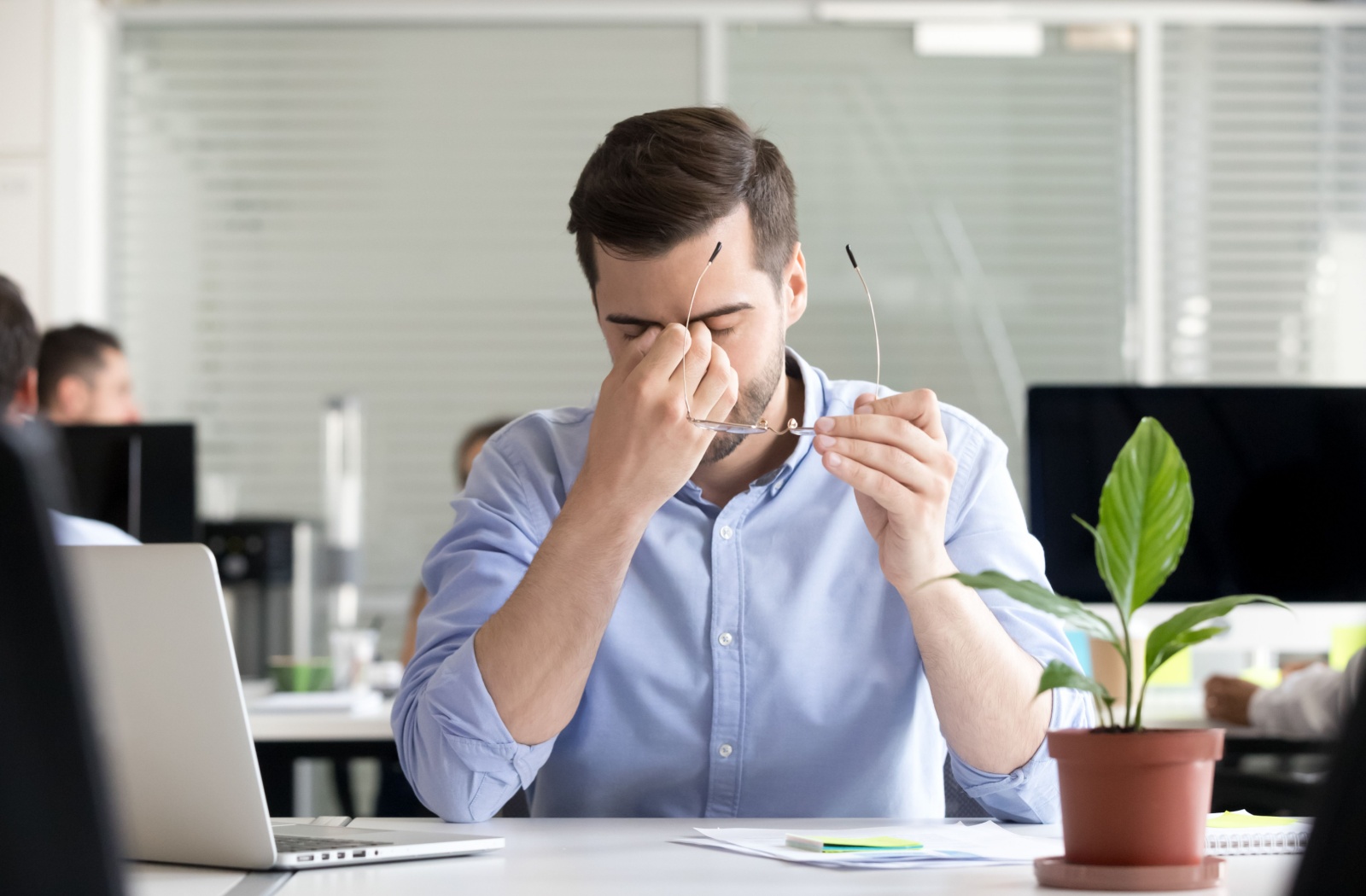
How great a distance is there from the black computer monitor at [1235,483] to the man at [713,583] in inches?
25.5

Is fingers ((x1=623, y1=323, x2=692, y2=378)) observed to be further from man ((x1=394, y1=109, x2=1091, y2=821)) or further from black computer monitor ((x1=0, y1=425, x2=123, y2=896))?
black computer monitor ((x1=0, y1=425, x2=123, y2=896))

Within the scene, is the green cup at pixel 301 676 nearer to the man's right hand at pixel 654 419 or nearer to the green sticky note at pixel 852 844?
the man's right hand at pixel 654 419

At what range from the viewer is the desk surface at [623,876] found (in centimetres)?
89

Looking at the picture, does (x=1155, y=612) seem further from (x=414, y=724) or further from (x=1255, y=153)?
(x=1255, y=153)

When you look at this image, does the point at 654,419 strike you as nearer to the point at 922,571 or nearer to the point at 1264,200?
the point at 922,571

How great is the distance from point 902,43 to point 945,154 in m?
0.38

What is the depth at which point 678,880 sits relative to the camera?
0.92 m

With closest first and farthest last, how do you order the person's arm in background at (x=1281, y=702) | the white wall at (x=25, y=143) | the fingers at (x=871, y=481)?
1. the fingers at (x=871, y=481)
2. the person's arm in background at (x=1281, y=702)
3. the white wall at (x=25, y=143)

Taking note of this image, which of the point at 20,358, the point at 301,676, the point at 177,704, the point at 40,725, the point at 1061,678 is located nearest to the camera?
the point at 40,725

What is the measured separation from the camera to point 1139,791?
0.84m

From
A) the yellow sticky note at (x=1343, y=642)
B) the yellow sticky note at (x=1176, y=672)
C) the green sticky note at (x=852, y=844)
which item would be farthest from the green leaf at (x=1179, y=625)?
the yellow sticky note at (x=1176, y=672)

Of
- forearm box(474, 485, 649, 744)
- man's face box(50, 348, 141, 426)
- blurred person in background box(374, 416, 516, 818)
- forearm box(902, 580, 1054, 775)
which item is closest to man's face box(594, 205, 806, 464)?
forearm box(474, 485, 649, 744)

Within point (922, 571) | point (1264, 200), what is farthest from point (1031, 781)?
point (1264, 200)

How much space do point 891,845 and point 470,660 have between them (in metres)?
0.45
